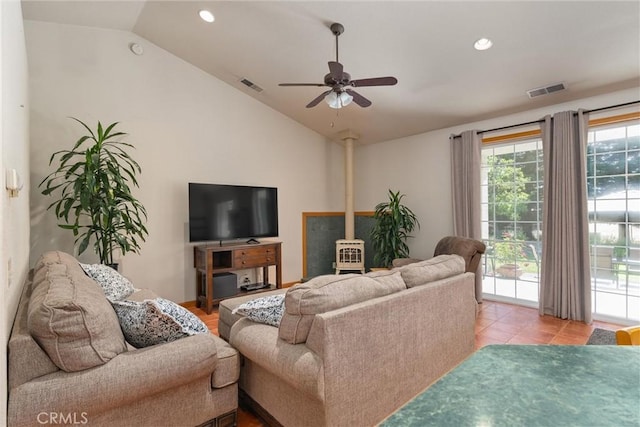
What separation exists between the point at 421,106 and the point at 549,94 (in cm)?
145

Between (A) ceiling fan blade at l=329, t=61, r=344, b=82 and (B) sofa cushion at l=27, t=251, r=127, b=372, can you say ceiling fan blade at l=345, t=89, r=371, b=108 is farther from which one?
(B) sofa cushion at l=27, t=251, r=127, b=372

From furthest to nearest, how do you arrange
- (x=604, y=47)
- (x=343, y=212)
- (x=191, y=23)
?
(x=343, y=212) < (x=191, y=23) < (x=604, y=47)

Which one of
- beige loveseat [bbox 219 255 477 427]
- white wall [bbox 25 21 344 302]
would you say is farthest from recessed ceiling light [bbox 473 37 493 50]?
white wall [bbox 25 21 344 302]

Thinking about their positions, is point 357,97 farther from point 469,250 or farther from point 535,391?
point 535,391

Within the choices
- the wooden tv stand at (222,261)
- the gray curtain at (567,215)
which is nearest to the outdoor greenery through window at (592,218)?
the gray curtain at (567,215)

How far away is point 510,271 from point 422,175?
189 centimetres

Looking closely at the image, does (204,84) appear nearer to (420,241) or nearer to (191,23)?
(191,23)

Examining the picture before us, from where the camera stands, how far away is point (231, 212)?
452 centimetres

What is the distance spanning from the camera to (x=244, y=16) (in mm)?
3336

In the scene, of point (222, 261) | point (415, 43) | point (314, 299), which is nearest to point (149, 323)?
point (314, 299)

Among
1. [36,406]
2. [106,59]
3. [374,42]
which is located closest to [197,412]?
[36,406]

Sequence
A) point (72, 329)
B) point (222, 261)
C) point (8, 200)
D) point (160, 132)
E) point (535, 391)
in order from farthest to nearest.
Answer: point (222, 261) < point (160, 132) < point (8, 200) < point (72, 329) < point (535, 391)

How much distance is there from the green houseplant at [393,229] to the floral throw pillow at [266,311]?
3.30 meters

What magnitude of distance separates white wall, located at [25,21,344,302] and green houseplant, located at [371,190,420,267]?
4.66ft
